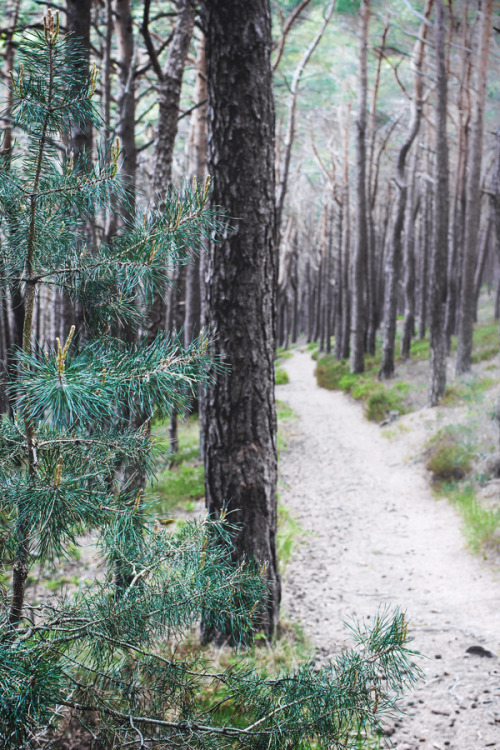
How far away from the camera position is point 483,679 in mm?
3287

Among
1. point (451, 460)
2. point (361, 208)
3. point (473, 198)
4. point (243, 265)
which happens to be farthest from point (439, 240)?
point (243, 265)

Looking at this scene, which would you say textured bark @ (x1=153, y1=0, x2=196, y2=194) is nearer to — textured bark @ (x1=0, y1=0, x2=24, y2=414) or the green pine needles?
textured bark @ (x1=0, y1=0, x2=24, y2=414)

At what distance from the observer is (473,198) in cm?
1256

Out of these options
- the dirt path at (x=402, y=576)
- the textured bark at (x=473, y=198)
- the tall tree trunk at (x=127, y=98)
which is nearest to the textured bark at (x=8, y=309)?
the tall tree trunk at (x=127, y=98)

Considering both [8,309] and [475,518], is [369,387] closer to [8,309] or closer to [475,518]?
[475,518]

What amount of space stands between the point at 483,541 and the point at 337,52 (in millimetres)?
19615

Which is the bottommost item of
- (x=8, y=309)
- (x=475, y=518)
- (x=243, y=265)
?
(x=475, y=518)

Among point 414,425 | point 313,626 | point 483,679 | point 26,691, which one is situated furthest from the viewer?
point 414,425

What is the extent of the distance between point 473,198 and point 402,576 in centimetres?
1035

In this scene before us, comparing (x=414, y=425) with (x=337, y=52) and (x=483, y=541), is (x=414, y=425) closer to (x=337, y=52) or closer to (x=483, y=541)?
(x=483, y=541)

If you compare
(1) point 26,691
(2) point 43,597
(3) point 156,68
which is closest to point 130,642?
(1) point 26,691

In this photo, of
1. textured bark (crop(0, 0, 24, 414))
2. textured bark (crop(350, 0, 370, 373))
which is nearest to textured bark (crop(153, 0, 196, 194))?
textured bark (crop(0, 0, 24, 414))

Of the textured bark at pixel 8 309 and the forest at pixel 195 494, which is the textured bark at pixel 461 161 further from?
the textured bark at pixel 8 309

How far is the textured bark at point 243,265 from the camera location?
348 cm
